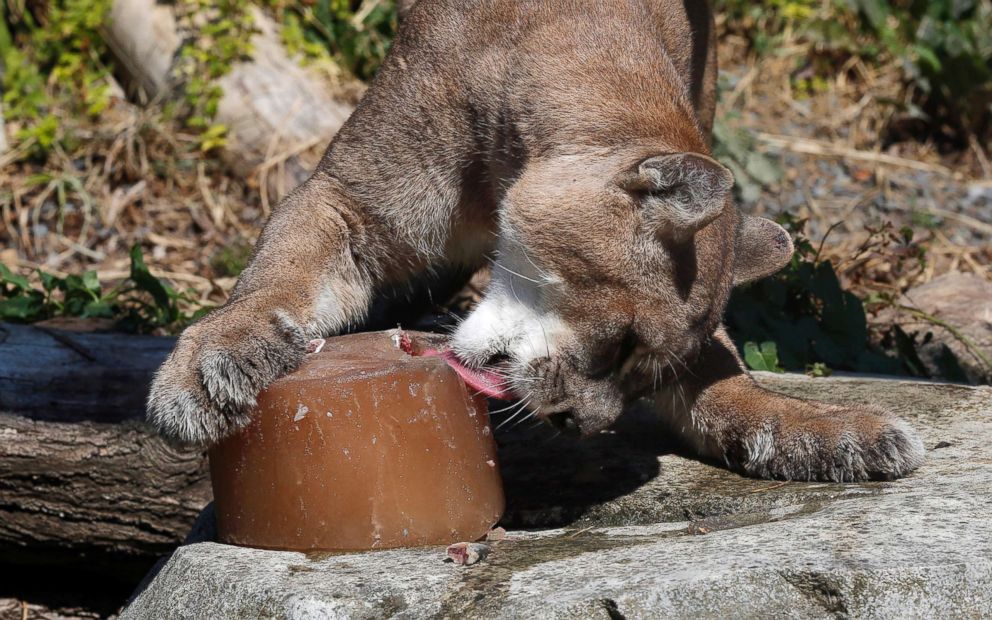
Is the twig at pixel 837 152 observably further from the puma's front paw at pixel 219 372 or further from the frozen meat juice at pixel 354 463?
the frozen meat juice at pixel 354 463

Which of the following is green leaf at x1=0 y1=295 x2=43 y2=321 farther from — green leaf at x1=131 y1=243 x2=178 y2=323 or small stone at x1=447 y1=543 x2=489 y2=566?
small stone at x1=447 y1=543 x2=489 y2=566

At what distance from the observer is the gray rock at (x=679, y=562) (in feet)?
8.52

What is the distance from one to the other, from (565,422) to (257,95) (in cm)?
510

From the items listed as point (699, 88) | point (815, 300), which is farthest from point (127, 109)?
point (815, 300)

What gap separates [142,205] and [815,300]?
4.65 meters

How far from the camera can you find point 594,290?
11.8ft

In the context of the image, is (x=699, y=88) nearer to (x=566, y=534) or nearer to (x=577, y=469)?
(x=577, y=469)

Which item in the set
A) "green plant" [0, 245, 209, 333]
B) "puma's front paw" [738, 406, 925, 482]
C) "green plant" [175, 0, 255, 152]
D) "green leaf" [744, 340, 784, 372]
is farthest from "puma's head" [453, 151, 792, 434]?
"green plant" [175, 0, 255, 152]

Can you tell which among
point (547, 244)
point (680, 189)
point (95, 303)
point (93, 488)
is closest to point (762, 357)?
point (547, 244)

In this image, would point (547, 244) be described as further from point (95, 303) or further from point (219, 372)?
point (95, 303)

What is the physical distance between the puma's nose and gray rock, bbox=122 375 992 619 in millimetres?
232

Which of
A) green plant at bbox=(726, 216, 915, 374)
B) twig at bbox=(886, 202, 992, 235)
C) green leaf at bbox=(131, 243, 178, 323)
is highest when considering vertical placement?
A: twig at bbox=(886, 202, 992, 235)

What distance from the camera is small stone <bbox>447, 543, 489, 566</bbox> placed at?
300 cm

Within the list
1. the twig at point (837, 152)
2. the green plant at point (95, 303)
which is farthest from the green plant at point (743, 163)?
the green plant at point (95, 303)
